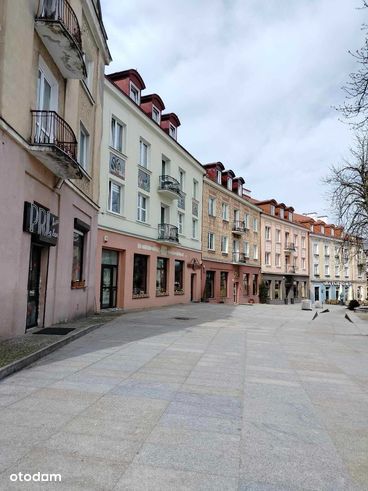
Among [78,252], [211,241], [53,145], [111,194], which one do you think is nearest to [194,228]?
[211,241]

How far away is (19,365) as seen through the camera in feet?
20.1

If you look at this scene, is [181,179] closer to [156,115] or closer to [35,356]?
[156,115]

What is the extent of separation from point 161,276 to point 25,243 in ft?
51.7

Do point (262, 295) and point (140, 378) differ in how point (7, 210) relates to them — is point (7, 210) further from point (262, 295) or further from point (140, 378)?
point (262, 295)

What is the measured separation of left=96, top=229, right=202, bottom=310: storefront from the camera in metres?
18.8

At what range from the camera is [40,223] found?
30.4 feet

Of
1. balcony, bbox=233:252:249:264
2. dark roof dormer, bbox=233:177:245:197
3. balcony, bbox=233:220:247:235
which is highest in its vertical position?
dark roof dormer, bbox=233:177:245:197

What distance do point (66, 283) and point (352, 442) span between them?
942cm

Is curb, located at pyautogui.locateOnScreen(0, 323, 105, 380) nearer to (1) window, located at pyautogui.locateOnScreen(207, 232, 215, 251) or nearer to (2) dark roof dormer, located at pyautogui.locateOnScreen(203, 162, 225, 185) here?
(1) window, located at pyautogui.locateOnScreen(207, 232, 215, 251)

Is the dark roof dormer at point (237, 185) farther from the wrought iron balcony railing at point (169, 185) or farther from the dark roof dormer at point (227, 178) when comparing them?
the wrought iron balcony railing at point (169, 185)

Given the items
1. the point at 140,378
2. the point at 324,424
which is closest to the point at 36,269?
the point at 140,378

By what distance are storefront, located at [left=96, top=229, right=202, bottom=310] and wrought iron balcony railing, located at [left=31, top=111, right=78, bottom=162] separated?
7.80m

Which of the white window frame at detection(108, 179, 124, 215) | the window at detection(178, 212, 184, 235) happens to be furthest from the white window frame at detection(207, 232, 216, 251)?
the white window frame at detection(108, 179, 124, 215)

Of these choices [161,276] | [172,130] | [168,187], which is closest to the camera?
[168,187]
